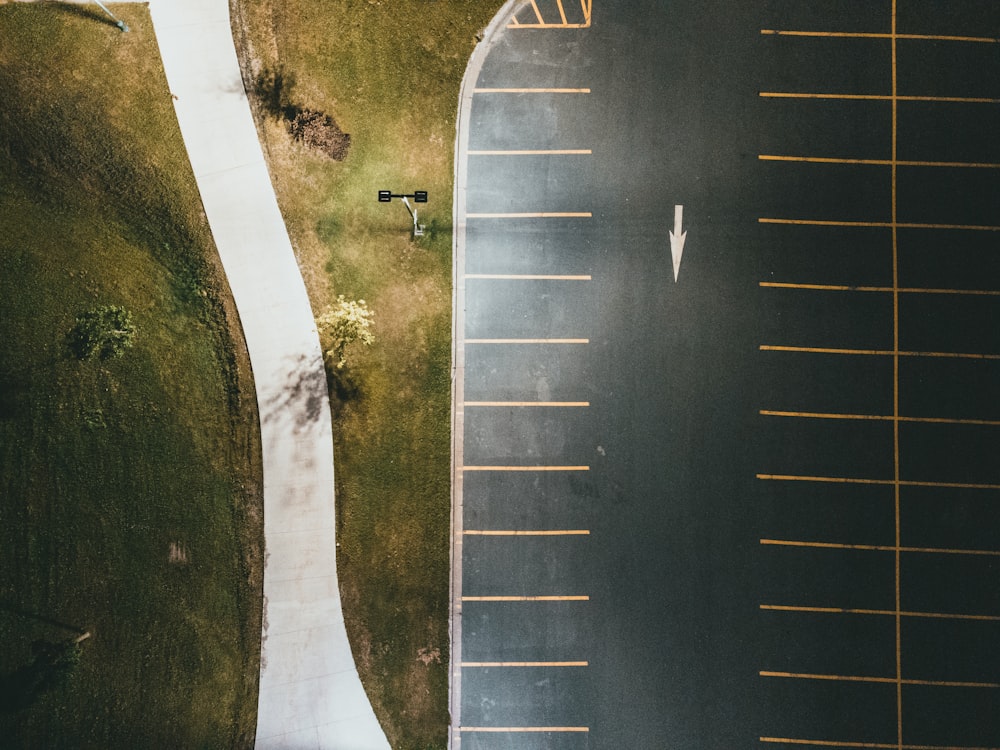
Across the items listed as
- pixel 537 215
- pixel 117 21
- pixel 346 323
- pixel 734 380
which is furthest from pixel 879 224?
pixel 117 21

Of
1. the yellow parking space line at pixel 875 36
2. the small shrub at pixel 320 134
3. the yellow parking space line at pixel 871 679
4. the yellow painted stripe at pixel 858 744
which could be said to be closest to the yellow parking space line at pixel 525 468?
the yellow parking space line at pixel 871 679

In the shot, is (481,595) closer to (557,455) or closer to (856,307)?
(557,455)

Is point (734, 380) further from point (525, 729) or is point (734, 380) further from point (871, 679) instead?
point (525, 729)

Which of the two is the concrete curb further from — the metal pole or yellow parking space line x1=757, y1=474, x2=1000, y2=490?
the metal pole

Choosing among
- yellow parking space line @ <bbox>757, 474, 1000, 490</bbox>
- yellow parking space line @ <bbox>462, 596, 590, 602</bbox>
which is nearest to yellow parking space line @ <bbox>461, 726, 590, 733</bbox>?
yellow parking space line @ <bbox>462, 596, 590, 602</bbox>

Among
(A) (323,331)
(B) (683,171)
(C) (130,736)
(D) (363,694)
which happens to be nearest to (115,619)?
(C) (130,736)

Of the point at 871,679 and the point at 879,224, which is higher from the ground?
the point at 879,224
